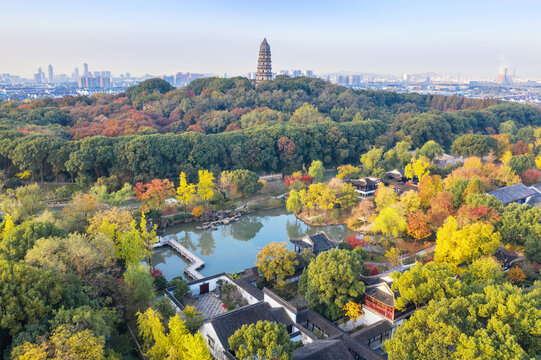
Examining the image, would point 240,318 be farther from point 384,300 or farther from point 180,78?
point 180,78

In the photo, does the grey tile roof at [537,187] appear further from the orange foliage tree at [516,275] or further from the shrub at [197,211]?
the shrub at [197,211]

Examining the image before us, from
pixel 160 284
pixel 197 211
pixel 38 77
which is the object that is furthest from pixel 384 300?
pixel 38 77

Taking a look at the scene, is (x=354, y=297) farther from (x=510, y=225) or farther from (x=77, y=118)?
(x=77, y=118)

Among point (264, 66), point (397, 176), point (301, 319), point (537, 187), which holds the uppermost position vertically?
point (264, 66)

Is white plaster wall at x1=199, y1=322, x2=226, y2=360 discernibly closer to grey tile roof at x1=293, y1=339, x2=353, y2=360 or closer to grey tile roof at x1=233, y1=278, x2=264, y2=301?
grey tile roof at x1=293, y1=339, x2=353, y2=360

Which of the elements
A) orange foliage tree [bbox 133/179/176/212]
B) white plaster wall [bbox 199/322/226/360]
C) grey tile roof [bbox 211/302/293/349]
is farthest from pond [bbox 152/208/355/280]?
white plaster wall [bbox 199/322/226/360]

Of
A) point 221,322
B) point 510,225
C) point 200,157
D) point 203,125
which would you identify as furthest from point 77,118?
point 510,225
